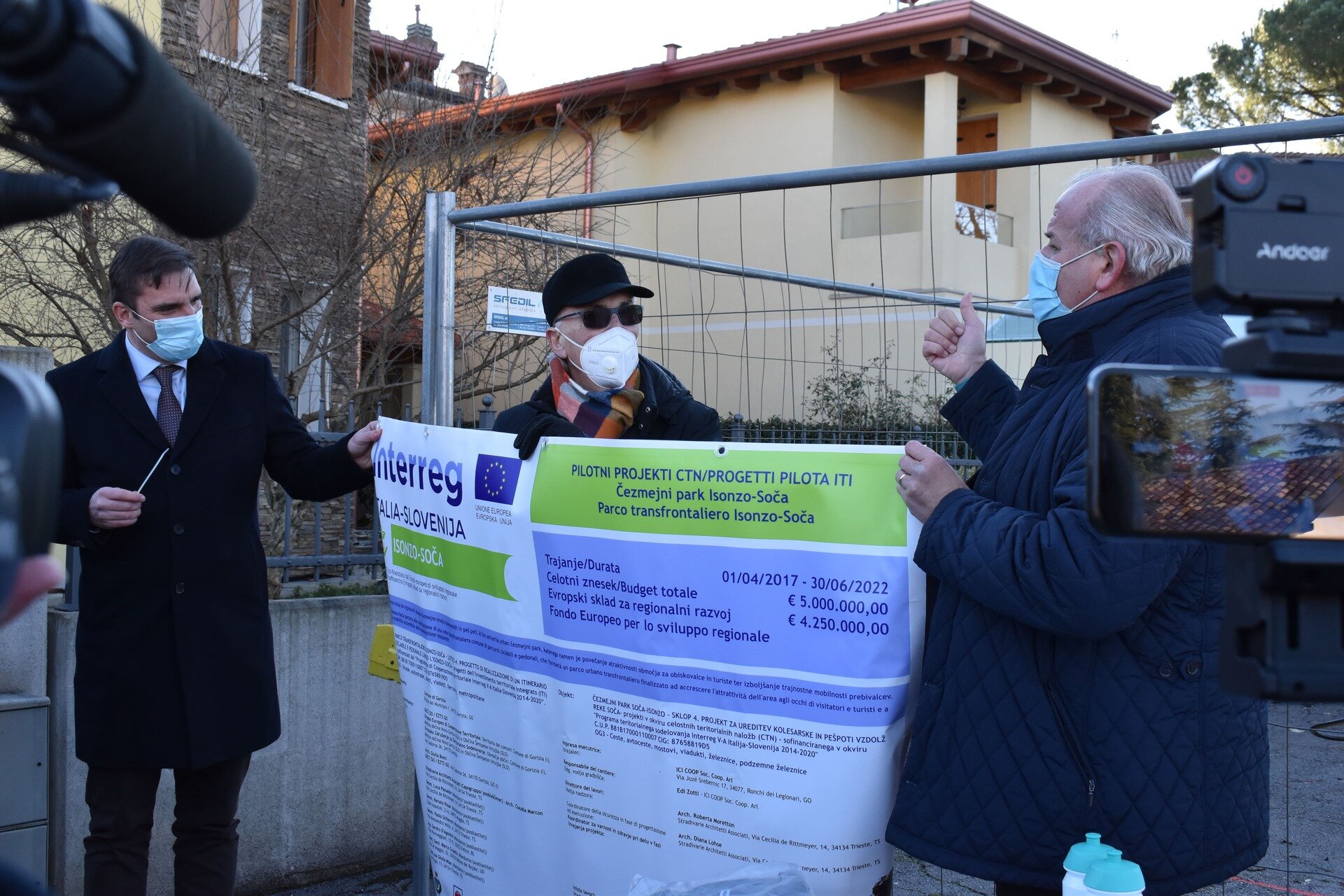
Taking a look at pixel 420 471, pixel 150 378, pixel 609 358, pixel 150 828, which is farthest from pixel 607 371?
pixel 150 828

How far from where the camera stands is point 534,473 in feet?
9.50

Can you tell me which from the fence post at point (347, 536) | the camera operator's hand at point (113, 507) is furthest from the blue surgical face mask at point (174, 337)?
the fence post at point (347, 536)

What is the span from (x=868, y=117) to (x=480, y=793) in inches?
615

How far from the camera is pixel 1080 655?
2100 mm

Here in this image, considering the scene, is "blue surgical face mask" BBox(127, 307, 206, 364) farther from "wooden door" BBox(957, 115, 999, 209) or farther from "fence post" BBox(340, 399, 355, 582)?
"wooden door" BBox(957, 115, 999, 209)

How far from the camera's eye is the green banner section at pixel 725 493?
7.75 ft

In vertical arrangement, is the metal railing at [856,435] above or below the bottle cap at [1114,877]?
above

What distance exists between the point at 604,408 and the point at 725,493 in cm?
75

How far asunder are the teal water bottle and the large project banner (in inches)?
16.1

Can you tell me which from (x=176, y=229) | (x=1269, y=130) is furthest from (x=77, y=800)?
(x=1269, y=130)

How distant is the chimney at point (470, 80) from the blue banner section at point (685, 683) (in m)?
6.63

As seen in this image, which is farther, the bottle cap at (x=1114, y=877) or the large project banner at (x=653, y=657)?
the large project banner at (x=653, y=657)

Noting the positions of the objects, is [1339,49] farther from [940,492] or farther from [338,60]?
[940,492]

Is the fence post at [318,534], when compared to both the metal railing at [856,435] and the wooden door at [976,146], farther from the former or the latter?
the wooden door at [976,146]
